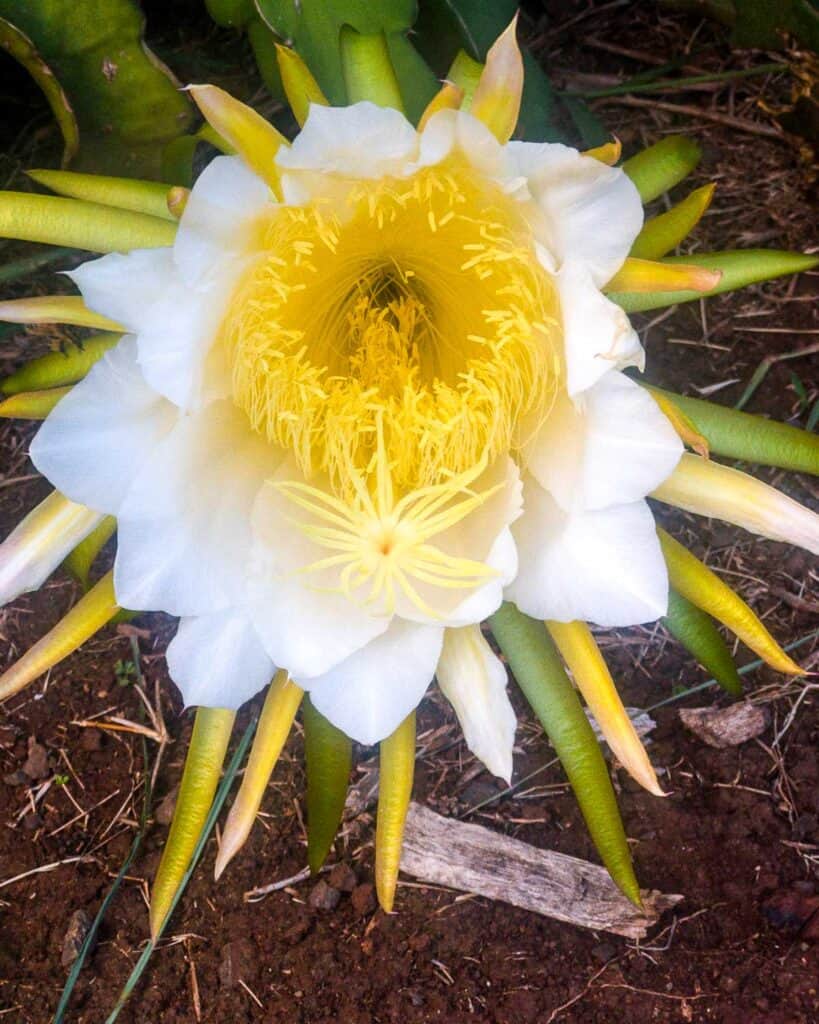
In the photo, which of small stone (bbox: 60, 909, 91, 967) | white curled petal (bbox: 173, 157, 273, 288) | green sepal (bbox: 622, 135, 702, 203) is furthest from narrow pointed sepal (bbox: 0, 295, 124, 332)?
small stone (bbox: 60, 909, 91, 967)

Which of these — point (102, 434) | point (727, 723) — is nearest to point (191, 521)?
point (102, 434)

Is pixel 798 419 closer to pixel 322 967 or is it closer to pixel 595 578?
pixel 595 578

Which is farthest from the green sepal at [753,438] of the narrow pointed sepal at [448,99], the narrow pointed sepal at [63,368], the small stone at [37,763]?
the small stone at [37,763]

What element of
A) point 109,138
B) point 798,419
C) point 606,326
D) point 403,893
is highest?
point 109,138

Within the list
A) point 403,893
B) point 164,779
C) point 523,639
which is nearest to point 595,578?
point 523,639

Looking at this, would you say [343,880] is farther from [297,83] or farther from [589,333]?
[297,83]

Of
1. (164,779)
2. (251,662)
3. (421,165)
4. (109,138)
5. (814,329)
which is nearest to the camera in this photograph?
(421,165)

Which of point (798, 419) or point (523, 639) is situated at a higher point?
point (523, 639)

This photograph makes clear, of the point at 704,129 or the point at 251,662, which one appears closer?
the point at 251,662

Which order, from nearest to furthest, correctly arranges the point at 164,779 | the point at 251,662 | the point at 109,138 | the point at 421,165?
the point at 421,165 < the point at 251,662 < the point at 109,138 < the point at 164,779
